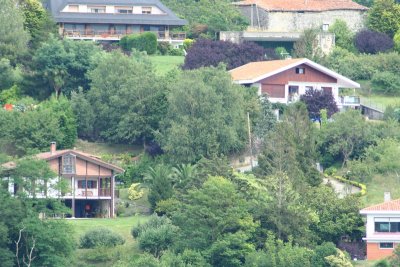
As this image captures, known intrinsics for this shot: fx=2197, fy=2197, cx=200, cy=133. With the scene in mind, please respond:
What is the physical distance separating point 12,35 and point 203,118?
16597 millimetres

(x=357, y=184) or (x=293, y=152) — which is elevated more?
(x=293, y=152)

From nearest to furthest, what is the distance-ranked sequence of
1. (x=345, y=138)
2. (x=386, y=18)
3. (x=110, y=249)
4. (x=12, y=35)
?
(x=110, y=249)
(x=345, y=138)
(x=12, y=35)
(x=386, y=18)

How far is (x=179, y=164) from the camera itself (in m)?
97.0

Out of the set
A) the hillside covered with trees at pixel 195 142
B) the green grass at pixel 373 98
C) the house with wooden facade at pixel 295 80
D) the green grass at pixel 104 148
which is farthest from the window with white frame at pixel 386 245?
the green grass at pixel 373 98

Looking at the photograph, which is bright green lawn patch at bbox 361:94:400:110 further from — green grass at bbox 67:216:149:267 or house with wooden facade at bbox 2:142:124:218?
green grass at bbox 67:216:149:267

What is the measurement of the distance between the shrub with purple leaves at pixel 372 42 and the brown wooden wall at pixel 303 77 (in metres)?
10.3

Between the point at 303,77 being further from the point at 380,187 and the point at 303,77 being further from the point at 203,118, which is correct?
the point at 380,187

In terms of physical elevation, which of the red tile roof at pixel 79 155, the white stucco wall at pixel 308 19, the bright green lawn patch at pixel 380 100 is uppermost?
the white stucco wall at pixel 308 19

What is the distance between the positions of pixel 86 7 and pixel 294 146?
28.9 meters

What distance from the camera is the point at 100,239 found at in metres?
88.6

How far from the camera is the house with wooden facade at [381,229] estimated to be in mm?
88375

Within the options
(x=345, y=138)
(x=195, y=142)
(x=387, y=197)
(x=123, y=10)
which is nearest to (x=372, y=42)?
(x=123, y=10)

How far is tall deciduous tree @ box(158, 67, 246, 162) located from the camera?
9725 centimetres

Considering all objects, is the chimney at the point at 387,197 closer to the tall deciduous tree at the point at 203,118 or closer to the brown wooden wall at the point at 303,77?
the tall deciduous tree at the point at 203,118
